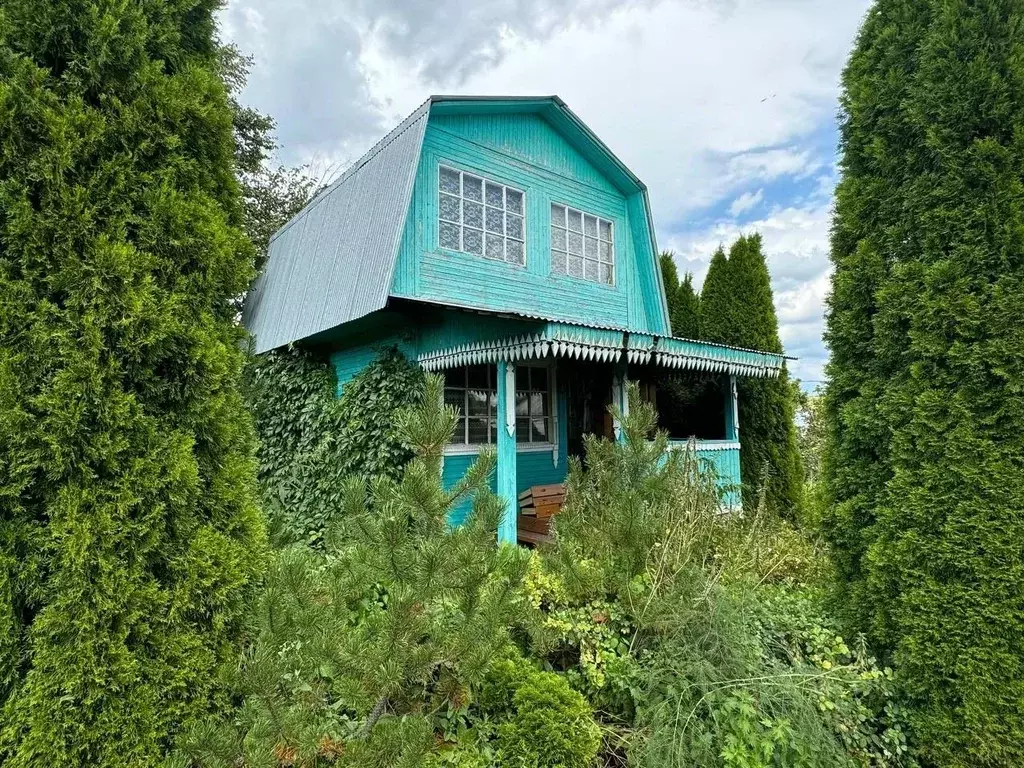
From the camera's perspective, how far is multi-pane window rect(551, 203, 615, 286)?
28.7ft

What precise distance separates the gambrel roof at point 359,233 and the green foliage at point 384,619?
13.8 ft

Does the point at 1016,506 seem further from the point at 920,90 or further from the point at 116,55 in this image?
the point at 116,55

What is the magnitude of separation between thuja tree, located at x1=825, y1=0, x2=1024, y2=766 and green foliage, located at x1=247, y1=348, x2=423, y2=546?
14.2 ft

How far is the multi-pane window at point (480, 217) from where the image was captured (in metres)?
7.34

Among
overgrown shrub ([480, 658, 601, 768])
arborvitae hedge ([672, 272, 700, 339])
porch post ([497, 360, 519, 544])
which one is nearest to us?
overgrown shrub ([480, 658, 601, 768])

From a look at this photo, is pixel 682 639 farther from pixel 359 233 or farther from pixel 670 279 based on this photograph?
pixel 670 279

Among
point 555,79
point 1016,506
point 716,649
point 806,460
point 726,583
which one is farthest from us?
point 806,460

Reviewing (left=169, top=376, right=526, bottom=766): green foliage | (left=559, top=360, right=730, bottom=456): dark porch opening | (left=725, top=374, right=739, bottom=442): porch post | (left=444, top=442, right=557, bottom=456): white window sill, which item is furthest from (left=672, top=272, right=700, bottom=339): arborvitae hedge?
(left=169, top=376, right=526, bottom=766): green foliage

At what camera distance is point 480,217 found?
7730 millimetres

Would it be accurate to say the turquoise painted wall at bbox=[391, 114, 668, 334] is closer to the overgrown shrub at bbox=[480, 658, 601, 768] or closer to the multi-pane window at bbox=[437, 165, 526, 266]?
the multi-pane window at bbox=[437, 165, 526, 266]

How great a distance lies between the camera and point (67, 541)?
1814mm

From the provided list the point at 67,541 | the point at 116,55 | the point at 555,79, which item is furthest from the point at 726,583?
the point at 555,79

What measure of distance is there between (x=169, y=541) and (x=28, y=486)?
0.50m

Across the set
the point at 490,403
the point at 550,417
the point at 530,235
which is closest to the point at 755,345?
the point at 550,417
